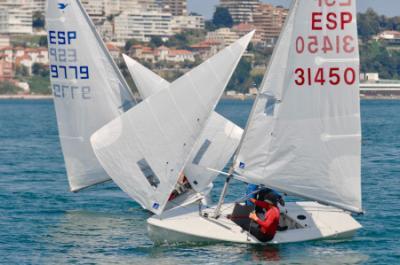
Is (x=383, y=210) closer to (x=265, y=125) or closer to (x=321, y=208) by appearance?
(x=321, y=208)

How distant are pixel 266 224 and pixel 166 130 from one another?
327 cm

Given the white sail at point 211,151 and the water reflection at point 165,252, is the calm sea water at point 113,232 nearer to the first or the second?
the water reflection at point 165,252

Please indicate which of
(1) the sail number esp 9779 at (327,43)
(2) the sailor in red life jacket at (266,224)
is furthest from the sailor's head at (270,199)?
(1) the sail number esp 9779 at (327,43)

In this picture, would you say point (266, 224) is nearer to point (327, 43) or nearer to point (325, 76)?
point (325, 76)

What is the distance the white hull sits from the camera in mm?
26656

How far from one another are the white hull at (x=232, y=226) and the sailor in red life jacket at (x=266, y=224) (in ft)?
0.67

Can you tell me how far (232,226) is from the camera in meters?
27.1

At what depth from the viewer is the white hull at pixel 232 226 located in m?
26.7

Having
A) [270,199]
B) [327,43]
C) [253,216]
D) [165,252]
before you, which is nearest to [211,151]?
[270,199]

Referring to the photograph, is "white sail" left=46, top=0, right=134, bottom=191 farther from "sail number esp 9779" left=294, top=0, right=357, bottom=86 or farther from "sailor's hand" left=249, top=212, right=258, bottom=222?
"sail number esp 9779" left=294, top=0, right=357, bottom=86

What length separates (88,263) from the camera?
2583cm

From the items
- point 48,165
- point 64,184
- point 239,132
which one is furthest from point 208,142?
point 48,165

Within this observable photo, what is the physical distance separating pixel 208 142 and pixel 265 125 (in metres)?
2.91

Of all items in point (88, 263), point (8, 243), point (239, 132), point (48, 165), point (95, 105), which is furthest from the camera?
point (48, 165)
